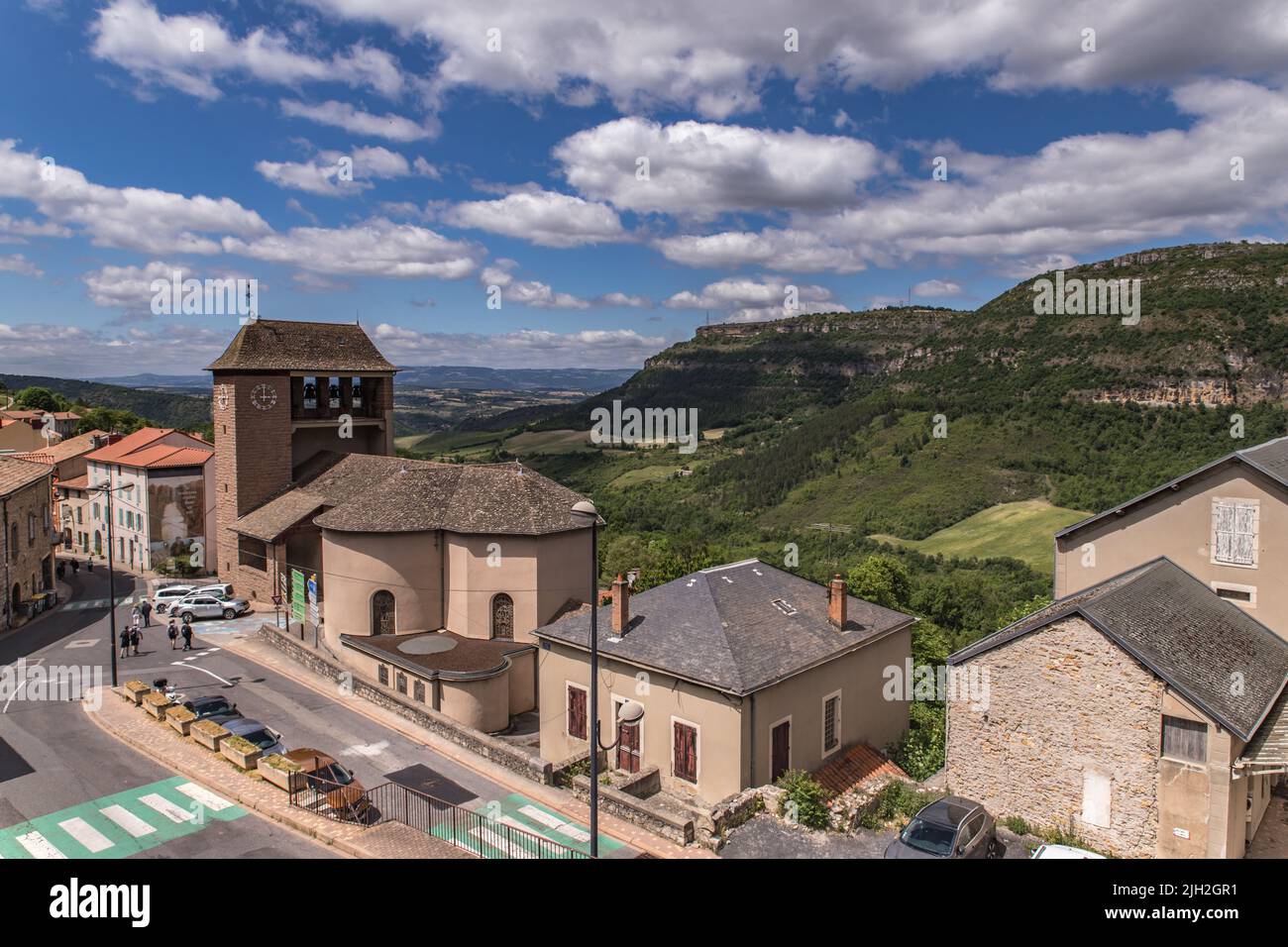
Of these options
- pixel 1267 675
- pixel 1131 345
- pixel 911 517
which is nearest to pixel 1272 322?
pixel 1131 345

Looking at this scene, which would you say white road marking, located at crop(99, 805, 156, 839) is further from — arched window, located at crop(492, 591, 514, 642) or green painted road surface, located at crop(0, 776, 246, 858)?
arched window, located at crop(492, 591, 514, 642)

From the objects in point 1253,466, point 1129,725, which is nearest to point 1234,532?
point 1253,466

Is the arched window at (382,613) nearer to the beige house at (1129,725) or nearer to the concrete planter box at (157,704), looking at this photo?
the concrete planter box at (157,704)

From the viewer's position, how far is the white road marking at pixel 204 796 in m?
18.9

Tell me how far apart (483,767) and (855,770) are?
11101 mm

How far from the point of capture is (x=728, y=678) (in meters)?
21.5

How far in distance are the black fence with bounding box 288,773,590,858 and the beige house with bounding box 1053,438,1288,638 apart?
62.7 ft

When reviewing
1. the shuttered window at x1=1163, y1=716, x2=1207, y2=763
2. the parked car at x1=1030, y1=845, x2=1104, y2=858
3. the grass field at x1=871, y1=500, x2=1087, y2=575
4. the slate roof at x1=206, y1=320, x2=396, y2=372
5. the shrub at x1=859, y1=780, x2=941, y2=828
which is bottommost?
the grass field at x1=871, y1=500, x2=1087, y2=575

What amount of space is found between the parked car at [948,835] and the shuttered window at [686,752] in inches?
258

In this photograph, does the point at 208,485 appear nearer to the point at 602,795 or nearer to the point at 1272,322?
the point at 602,795

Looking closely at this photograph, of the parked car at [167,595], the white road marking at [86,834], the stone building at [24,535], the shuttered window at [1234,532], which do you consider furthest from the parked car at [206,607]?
the shuttered window at [1234,532]

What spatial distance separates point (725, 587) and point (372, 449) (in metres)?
31.6

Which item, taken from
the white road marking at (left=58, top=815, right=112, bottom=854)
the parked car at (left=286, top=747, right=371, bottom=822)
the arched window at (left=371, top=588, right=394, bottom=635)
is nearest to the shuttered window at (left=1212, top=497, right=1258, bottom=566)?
the parked car at (left=286, top=747, right=371, bottom=822)

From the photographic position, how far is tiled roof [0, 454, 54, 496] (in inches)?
1583
